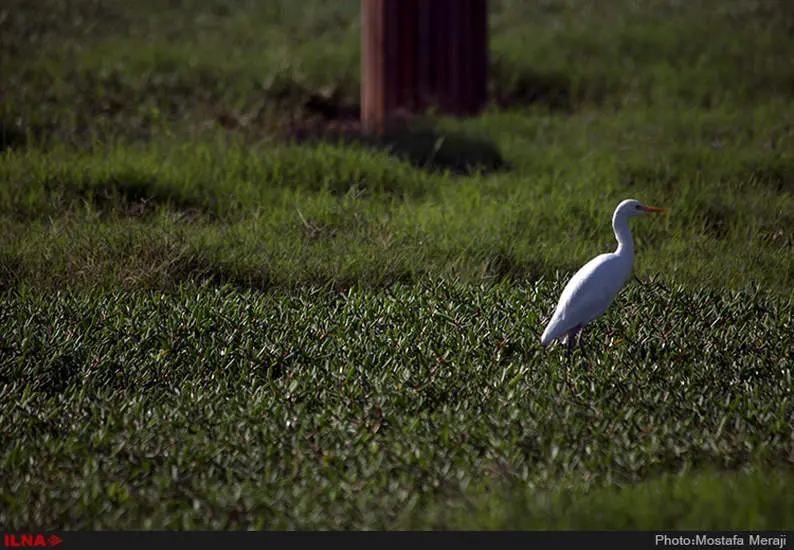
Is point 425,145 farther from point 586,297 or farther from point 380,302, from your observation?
point 586,297

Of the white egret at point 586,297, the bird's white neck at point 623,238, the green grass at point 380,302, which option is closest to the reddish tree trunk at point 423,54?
the green grass at point 380,302

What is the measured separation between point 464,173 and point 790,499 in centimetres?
581

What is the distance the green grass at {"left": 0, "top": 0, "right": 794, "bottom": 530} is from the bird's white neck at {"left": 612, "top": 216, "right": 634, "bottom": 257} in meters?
0.40

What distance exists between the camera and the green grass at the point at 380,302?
3613mm

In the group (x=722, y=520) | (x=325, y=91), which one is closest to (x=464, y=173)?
(x=325, y=91)

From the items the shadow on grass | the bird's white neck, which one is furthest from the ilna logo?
the shadow on grass

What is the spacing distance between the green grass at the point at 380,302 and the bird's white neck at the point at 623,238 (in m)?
0.40

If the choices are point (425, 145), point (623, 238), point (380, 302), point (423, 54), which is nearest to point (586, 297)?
point (623, 238)

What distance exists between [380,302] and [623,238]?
4.39ft

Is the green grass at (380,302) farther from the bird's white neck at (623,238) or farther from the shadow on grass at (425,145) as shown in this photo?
the bird's white neck at (623,238)

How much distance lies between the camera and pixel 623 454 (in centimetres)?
376

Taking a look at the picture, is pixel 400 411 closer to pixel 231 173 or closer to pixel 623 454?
pixel 623 454

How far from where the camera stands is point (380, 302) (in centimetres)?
560

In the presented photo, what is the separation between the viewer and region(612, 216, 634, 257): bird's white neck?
16.9ft
